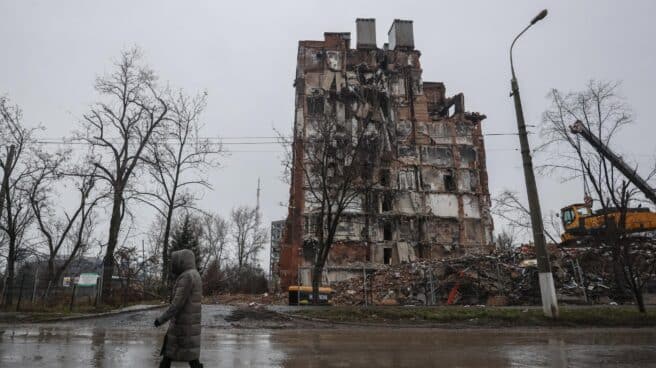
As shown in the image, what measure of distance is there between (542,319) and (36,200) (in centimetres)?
2785

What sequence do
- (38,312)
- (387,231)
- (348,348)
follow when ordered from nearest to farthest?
(348,348) → (38,312) → (387,231)

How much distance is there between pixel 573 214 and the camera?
1238 inches

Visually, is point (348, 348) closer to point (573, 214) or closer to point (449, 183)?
point (573, 214)

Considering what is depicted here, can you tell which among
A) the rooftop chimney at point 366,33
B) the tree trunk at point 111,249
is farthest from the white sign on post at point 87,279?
the rooftop chimney at point 366,33

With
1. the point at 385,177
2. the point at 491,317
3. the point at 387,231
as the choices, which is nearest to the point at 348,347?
the point at 491,317

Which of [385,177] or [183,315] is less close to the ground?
[385,177]

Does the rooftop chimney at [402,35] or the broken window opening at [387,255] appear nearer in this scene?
the broken window opening at [387,255]

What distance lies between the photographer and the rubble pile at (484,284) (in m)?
22.8

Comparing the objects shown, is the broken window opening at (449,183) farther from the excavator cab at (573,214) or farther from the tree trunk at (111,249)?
the tree trunk at (111,249)

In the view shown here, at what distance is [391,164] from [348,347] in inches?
1469

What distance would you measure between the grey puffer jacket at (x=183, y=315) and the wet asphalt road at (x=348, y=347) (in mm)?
1805

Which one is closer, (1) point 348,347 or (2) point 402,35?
(1) point 348,347

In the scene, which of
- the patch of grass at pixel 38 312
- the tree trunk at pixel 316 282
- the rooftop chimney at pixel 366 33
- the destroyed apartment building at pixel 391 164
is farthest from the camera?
the rooftop chimney at pixel 366 33

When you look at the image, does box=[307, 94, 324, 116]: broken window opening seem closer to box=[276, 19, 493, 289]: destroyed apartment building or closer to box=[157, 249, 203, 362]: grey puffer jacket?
box=[276, 19, 493, 289]: destroyed apartment building
